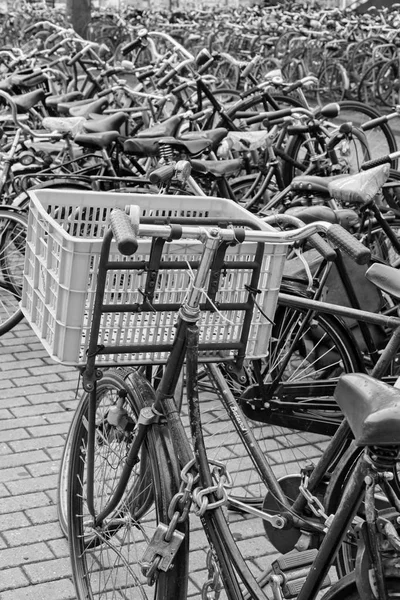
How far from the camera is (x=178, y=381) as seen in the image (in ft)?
8.39

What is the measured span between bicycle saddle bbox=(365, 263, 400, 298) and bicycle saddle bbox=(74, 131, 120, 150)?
3.53 metres

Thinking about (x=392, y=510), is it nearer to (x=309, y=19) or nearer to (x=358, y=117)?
(x=358, y=117)

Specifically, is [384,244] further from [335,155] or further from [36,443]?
[36,443]

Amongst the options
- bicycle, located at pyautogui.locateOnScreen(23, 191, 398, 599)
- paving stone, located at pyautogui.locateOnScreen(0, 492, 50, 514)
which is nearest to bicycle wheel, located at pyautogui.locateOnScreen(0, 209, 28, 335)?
paving stone, located at pyautogui.locateOnScreen(0, 492, 50, 514)

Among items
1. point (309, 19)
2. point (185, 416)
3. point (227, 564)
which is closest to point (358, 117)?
point (185, 416)

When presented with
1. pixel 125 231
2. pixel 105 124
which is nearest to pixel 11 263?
pixel 105 124

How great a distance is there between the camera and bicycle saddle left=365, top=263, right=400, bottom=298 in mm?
2518

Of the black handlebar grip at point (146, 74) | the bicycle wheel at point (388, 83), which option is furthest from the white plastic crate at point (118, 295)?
the bicycle wheel at point (388, 83)

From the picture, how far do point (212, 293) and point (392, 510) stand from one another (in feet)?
2.16

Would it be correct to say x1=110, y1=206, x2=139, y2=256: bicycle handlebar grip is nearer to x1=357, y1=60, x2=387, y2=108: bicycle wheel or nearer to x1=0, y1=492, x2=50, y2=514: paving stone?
x1=0, y1=492, x2=50, y2=514: paving stone

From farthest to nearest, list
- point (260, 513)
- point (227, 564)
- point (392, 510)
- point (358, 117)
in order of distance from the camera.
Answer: point (358, 117)
point (260, 513)
point (227, 564)
point (392, 510)

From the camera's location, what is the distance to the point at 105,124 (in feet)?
20.1

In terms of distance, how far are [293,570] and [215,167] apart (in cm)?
322

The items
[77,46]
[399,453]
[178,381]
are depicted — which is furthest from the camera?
[77,46]
